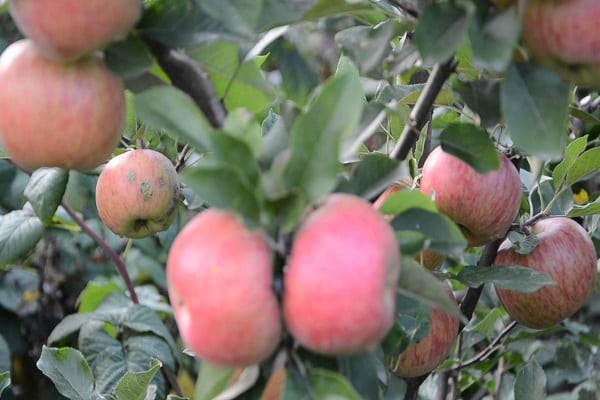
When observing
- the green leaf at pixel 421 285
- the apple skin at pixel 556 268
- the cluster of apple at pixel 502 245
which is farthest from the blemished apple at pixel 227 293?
the apple skin at pixel 556 268

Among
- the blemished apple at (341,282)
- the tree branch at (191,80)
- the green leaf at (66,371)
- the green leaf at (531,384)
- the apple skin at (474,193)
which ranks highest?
the tree branch at (191,80)

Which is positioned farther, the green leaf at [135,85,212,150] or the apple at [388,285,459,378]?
the apple at [388,285,459,378]

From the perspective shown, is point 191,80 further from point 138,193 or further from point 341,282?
point 138,193

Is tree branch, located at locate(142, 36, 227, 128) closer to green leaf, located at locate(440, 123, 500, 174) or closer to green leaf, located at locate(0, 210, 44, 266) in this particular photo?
green leaf, located at locate(440, 123, 500, 174)

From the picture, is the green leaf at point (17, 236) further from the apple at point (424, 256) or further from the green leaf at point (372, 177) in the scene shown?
the green leaf at point (372, 177)

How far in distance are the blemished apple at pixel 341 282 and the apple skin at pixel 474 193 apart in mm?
437

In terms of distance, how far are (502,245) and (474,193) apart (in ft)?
0.70

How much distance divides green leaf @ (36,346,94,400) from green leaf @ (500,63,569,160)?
0.74m

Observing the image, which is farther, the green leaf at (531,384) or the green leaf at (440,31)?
the green leaf at (531,384)

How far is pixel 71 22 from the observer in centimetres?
67

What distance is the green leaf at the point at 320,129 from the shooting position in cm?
65

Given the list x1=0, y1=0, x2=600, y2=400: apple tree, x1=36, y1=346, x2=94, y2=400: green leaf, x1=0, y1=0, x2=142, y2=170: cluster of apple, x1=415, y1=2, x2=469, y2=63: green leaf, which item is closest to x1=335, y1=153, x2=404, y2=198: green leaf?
x1=0, y1=0, x2=600, y2=400: apple tree

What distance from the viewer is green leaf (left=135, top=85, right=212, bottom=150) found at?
26.1 inches

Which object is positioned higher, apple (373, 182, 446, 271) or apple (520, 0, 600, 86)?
apple (520, 0, 600, 86)
